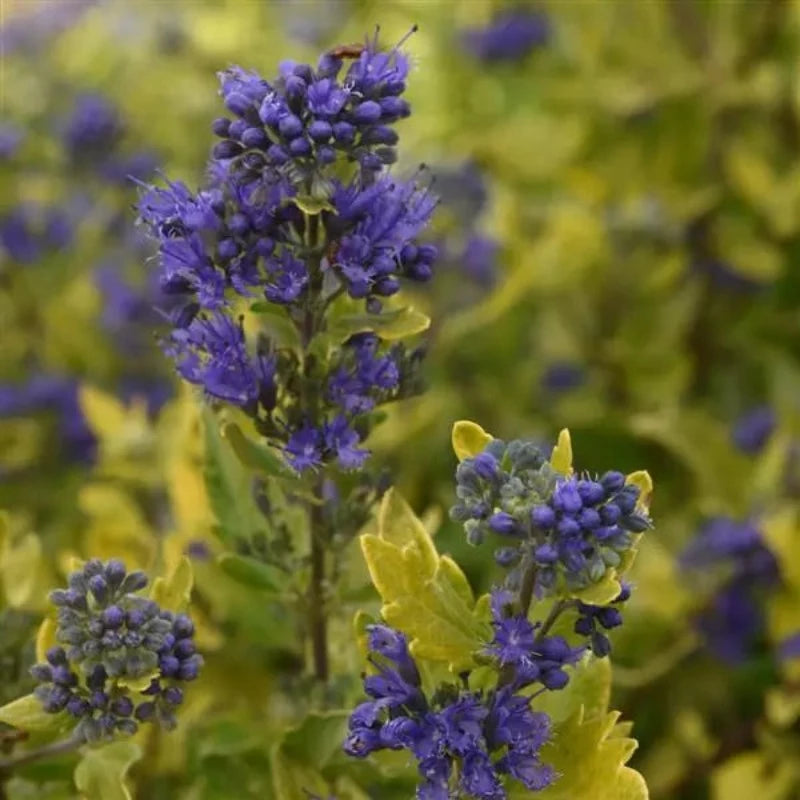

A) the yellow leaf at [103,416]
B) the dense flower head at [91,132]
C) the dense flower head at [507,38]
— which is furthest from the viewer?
the dense flower head at [507,38]

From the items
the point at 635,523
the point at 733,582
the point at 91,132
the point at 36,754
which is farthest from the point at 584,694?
the point at 91,132

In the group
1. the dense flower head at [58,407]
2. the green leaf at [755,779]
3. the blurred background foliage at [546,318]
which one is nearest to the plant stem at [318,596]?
the blurred background foliage at [546,318]

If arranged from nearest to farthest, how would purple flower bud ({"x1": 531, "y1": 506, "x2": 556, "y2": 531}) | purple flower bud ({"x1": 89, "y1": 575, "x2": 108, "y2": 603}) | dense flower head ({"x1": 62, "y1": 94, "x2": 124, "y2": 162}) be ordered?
purple flower bud ({"x1": 531, "y1": 506, "x2": 556, "y2": 531}), purple flower bud ({"x1": 89, "y1": 575, "x2": 108, "y2": 603}), dense flower head ({"x1": 62, "y1": 94, "x2": 124, "y2": 162})

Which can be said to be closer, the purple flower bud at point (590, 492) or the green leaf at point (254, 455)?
the purple flower bud at point (590, 492)

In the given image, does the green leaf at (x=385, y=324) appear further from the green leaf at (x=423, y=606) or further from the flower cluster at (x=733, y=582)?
the flower cluster at (x=733, y=582)

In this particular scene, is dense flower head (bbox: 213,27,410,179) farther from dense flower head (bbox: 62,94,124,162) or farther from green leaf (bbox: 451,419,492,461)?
dense flower head (bbox: 62,94,124,162)

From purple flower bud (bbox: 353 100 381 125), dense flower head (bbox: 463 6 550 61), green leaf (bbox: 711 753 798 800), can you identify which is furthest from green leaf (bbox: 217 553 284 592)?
dense flower head (bbox: 463 6 550 61)

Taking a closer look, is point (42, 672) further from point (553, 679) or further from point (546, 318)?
point (546, 318)
